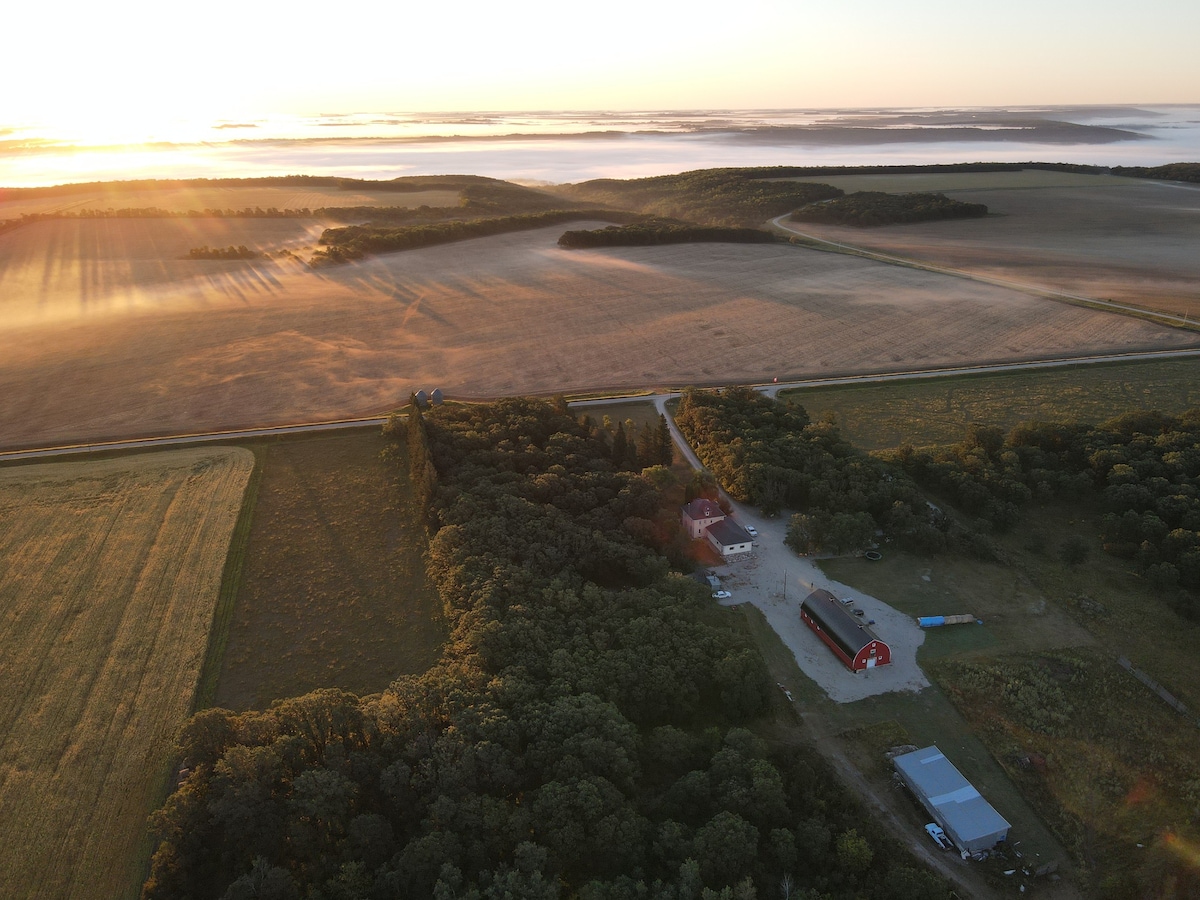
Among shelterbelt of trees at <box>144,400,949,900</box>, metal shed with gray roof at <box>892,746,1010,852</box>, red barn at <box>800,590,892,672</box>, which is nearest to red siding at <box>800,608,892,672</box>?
red barn at <box>800,590,892,672</box>

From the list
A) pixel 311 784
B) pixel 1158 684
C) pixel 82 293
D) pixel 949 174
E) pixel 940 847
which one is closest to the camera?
pixel 311 784

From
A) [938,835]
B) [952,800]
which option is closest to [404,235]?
[952,800]

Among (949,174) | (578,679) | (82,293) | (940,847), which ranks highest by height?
(949,174)

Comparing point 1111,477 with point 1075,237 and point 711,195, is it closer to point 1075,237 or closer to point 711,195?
point 1075,237

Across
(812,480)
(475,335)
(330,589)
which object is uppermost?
(475,335)

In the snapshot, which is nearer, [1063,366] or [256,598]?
[256,598]

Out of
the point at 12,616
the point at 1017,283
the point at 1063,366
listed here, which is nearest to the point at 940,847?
the point at 12,616

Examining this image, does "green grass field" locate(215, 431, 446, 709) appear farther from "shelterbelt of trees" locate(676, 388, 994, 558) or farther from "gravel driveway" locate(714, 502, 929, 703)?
"shelterbelt of trees" locate(676, 388, 994, 558)

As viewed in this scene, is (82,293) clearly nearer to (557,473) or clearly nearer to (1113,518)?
(557,473)
